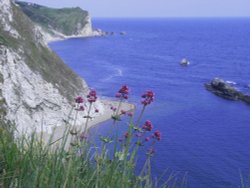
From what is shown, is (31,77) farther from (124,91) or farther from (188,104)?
(124,91)

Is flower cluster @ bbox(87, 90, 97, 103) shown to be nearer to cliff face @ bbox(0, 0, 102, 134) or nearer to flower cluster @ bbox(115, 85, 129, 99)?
flower cluster @ bbox(115, 85, 129, 99)

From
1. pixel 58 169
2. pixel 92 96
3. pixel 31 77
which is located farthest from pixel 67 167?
pixel 31 77

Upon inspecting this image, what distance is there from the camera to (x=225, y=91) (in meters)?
76.2

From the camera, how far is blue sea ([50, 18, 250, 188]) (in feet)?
130

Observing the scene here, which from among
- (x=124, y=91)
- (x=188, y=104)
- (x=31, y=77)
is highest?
(x=124, y=91)

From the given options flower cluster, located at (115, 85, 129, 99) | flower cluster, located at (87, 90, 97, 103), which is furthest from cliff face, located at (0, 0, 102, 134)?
flower cluster, located at (115, 85, 129, 99)

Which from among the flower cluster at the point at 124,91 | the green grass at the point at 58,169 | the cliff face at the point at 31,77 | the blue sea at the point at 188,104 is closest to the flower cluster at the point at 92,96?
the flower cluster at the point at 124,91

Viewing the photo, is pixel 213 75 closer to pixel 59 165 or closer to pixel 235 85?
pixel 235 85

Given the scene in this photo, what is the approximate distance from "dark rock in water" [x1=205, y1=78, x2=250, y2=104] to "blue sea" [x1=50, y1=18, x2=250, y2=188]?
165cm

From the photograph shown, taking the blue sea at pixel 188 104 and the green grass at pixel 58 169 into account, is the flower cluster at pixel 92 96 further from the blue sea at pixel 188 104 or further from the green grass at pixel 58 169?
the blue sea at pixel 188 104

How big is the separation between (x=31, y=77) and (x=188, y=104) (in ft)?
80.2

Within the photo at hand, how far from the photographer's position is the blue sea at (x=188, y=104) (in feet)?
130

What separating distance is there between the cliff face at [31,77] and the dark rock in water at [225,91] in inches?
922

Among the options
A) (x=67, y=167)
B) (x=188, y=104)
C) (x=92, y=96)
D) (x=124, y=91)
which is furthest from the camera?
(x=188, y=104)
